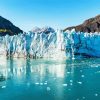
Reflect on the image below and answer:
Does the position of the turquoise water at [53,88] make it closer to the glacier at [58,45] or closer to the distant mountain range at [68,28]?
the glacier at [58,45]

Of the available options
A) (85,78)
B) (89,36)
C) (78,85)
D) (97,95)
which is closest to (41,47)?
(89,36)

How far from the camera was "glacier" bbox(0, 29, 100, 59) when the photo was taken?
38.6 m

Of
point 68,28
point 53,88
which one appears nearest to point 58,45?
point 53,88

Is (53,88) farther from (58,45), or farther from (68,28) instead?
(68,28)

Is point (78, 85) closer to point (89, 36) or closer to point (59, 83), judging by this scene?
point (59, 83)

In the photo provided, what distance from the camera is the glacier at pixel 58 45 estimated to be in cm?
3856

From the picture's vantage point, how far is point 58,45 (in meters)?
39.3

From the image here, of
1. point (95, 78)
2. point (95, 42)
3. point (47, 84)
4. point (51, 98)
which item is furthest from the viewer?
point (95, 42)

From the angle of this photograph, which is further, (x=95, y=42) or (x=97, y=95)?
(x=95, y=42)

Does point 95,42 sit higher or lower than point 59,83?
higher

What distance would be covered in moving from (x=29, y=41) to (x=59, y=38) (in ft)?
17.4

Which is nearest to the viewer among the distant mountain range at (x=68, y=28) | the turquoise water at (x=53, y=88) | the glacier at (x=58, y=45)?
the turquoise water at (x=53, y=88)

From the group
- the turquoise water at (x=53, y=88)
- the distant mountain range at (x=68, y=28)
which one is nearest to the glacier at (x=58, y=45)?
the turquoise water at (x=53, y=88)

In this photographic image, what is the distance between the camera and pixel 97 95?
15.1 meters
